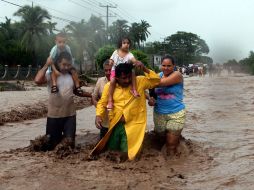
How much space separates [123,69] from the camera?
626 centimetres

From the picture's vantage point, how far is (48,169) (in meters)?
5.86

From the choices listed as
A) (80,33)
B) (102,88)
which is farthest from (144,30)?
(102,88)

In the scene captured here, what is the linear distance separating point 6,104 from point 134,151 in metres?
9.28

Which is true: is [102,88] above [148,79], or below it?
below

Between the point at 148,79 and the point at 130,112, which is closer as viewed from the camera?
the point at 130,112

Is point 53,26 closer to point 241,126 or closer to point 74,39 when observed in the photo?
point 74,39

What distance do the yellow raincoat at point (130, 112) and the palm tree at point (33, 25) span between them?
49.0 meters

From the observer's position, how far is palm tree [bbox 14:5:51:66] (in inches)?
2146

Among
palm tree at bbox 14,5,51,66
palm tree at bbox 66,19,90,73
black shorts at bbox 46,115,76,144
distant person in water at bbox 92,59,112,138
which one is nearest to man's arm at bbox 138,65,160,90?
distant person in water at bbox 92,59,112,138

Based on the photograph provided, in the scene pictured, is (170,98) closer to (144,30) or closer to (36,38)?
(36,38)

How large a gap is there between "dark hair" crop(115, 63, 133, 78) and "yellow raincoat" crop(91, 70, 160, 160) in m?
0.23

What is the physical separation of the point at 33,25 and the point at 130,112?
5113cm

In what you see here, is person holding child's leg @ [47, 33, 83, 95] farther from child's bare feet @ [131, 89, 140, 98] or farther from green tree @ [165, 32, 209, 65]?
green tree @ [165, 32, 209, 65]

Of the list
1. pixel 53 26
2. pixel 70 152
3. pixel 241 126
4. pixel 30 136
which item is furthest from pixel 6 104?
pixel 53 26
